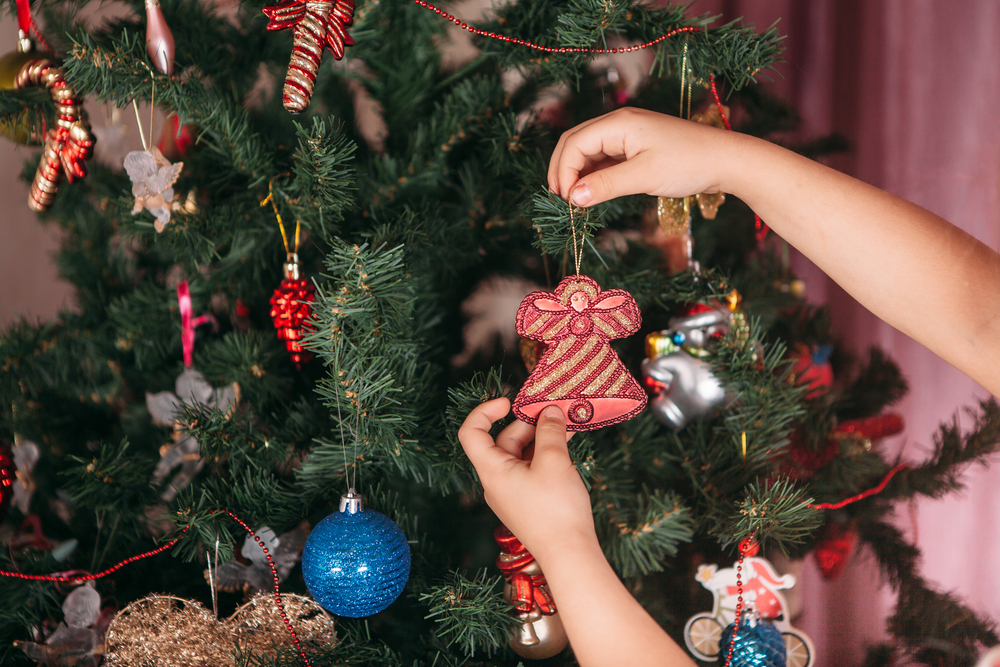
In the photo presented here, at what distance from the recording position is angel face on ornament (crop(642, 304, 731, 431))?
0.77 metres

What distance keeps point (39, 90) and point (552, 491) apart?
2.58 ft

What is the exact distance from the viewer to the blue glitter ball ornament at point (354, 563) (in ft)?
1.88

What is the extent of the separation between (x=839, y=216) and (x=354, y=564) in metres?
0.60

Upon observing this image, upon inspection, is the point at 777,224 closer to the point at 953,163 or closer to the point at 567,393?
the point at 567,393

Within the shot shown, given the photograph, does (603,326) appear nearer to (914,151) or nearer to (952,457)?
(952,457)

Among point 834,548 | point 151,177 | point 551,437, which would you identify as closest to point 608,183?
point 551,437

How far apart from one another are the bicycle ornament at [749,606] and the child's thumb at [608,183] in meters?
0.48

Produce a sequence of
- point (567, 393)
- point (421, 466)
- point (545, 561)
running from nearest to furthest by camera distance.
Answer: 1. point (545, 561)
2. point (567, 393)
3. point (421, 466)

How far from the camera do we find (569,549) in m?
0.49

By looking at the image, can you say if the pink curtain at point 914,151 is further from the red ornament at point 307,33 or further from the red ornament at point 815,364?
the red ornament at point 307,33

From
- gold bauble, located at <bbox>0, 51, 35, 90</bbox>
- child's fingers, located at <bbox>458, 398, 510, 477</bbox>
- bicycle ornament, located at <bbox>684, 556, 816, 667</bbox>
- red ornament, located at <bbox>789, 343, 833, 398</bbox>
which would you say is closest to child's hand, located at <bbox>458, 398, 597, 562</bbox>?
Result: child's fingers, located at <bbox>458, 398, 510, 477</bbox>

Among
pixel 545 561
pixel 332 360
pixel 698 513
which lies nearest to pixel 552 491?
pixel 545 561

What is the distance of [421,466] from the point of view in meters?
0.72

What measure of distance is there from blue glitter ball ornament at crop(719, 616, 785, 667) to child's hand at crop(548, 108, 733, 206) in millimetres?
497
